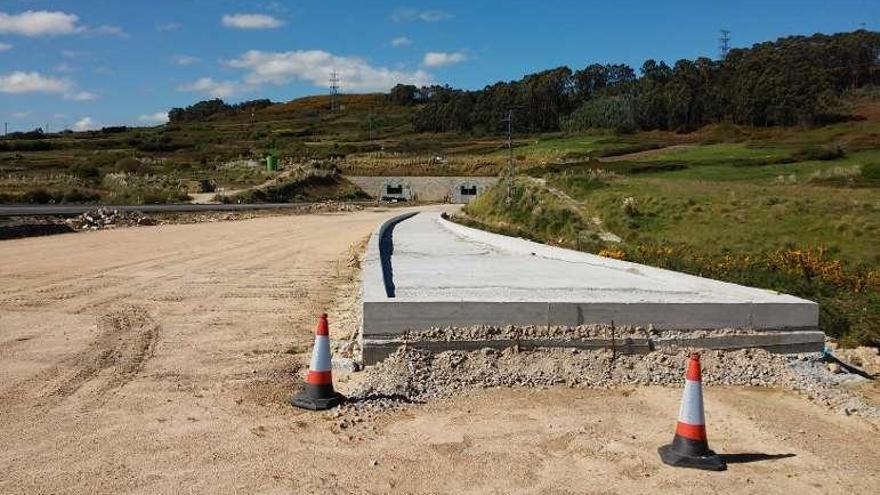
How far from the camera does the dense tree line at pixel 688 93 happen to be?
77.5m

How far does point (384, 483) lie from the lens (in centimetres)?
484

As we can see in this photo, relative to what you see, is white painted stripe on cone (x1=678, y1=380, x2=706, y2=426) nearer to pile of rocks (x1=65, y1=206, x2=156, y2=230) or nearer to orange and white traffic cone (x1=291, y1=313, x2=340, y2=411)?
orange and white traffic cone (x1=291, y1=313, x2=340, y2=411)

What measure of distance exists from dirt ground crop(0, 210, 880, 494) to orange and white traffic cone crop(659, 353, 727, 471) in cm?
10

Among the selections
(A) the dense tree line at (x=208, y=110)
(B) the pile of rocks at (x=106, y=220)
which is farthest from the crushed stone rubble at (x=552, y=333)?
(A) the dense tree line at (x=208, y=110)

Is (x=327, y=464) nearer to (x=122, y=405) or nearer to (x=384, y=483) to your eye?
(x=384, y=483)

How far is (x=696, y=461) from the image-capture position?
509 cm

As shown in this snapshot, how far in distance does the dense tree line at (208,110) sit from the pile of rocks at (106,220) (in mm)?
147894

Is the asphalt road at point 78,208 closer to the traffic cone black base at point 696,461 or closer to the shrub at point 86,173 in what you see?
the shrub at point 86,173

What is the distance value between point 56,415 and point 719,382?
566cm

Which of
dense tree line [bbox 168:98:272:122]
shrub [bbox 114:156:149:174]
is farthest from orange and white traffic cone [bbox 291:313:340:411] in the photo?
dense tree line [bbox 168:98:272:122]

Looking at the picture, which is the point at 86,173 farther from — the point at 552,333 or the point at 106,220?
the point at 552,333

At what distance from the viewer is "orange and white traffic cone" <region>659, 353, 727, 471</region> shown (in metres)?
5.10

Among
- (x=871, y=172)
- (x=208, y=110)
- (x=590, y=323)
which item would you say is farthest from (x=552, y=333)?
(x=208, y=110)

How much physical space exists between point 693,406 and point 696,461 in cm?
36
